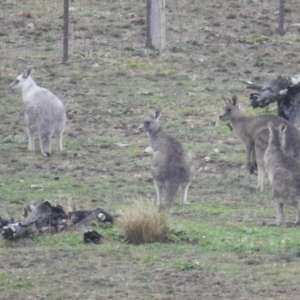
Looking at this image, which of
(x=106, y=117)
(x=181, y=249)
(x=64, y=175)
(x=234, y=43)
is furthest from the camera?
(x=234, y=43)

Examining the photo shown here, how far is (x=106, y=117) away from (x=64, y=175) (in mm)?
4064

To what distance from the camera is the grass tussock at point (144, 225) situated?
1067cm

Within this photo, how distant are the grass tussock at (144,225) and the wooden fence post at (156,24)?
13438 millimetres

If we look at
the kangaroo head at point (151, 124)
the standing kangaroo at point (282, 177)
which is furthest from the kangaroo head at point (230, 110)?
the standing kangaroo at point (282, 177)

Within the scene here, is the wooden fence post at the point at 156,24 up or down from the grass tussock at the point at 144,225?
up

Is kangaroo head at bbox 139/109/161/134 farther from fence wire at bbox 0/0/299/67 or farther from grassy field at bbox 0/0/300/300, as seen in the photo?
fence wire at bbox 0/0/299/67

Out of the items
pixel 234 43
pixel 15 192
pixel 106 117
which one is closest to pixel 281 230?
pixel 15 192

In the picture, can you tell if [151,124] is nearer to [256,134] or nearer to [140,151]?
[256,134]

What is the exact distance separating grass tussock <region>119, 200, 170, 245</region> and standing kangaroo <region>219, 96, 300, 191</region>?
9.53ft

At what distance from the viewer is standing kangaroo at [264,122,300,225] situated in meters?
11.7

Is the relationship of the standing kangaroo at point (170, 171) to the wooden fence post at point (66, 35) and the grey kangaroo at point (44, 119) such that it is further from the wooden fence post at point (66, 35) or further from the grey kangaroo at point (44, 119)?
the wooden fence post at point (66, 35)

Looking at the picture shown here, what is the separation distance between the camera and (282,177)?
11.8 meters

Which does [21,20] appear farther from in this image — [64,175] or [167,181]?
[167,181]

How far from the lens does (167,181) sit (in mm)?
12977
